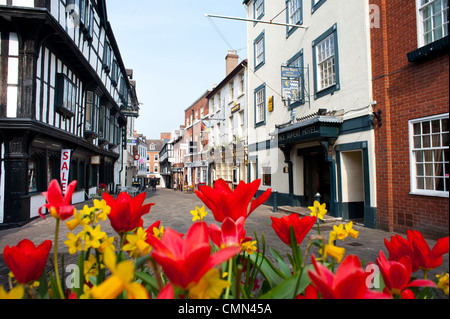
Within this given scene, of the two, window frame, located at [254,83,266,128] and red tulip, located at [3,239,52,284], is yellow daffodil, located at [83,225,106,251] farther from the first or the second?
window frame, located at [254,83,266,128]

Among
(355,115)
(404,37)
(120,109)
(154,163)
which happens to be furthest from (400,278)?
(154,163)

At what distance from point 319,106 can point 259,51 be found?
666cm

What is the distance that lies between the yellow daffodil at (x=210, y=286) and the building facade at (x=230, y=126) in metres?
14.5

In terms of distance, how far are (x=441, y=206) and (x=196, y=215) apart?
837 millimetres

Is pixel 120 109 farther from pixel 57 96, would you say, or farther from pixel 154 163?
pixel 154 163

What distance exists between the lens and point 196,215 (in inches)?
46.1

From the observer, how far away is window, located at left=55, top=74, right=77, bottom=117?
983 centimetres

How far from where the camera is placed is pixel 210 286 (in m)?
0.58

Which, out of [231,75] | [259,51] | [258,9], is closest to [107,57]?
[231,75]

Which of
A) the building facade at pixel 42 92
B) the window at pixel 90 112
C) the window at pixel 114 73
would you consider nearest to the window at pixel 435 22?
the building facade at pixel 42 92

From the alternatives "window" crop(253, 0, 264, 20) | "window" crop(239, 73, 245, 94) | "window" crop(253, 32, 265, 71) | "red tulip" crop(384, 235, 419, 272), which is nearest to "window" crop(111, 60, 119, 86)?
"window" crop(239, 73, 245, 94)

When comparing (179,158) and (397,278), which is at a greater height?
(179,158)

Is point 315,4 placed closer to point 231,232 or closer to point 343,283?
point 231,232

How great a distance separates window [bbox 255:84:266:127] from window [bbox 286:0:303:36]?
3310mm
